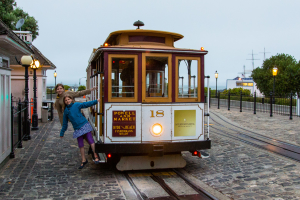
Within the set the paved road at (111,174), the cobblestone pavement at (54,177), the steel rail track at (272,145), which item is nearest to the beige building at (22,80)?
the paved road at (111,174)

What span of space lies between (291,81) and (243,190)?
35837mm

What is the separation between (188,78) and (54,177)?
3.65 m

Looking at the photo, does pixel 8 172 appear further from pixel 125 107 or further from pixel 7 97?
pixel 125 107

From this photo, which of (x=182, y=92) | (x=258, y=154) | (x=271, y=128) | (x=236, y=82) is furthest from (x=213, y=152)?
(x=236, y=82)

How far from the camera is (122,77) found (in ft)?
21.5

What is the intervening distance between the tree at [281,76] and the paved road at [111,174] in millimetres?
30642

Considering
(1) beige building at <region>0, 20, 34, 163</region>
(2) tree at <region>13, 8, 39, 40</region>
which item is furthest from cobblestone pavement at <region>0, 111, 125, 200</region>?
(2) tree at <region>13, 8, 39, 40</region>

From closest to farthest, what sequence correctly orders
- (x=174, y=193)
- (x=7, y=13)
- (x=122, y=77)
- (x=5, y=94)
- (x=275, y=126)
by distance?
(x=174, y=193), (x=122, y=77), (x=5, y=94), (x=275, y=126), (x=7, y=13)

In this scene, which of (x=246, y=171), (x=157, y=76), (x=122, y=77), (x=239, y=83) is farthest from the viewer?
(x=239, y=83)

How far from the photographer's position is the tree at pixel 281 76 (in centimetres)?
3769

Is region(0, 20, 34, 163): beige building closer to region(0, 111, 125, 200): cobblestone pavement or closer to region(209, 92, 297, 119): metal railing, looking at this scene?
region(0, 111, 125, 200): cobblestone pavement

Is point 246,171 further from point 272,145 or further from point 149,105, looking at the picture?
point 272,145

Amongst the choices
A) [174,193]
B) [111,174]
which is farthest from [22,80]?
[174,193]

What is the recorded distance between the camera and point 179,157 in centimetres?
697
